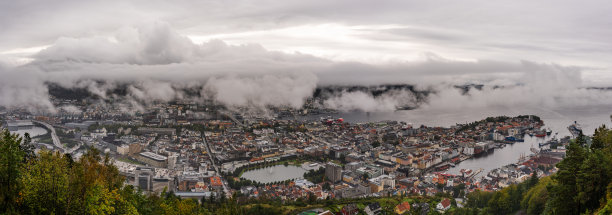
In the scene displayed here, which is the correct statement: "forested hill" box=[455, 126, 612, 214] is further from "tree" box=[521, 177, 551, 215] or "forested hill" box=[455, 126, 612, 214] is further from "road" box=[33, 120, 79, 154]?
"road" box=[33, 120, 79, 154]

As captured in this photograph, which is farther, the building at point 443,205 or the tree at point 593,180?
the building at point 443,205

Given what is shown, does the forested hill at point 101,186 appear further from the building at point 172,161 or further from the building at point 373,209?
the building at point 172,161

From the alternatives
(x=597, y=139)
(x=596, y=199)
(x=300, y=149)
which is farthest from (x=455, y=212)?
(x=300, y=149)

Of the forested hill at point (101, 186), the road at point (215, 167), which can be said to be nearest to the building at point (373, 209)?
the forested hill at point (101, 186)

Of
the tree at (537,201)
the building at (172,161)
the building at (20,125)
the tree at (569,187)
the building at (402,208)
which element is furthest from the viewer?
the building at (20,125)

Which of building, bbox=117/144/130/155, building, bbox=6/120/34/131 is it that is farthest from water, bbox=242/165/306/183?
building, bbox=6/120/34/131
